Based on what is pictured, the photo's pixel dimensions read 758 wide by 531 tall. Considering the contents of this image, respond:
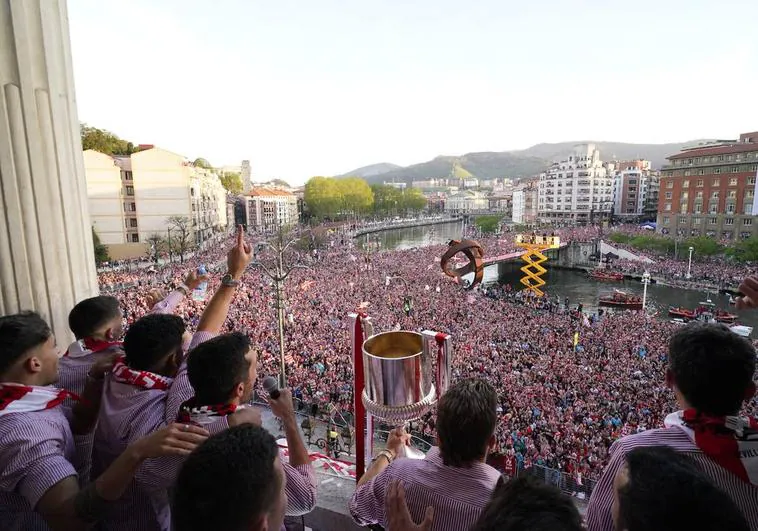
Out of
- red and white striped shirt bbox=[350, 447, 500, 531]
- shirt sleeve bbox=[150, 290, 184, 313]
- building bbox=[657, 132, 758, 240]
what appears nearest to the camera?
red and white striped shirt bbox=[350, 447, 500, 531]

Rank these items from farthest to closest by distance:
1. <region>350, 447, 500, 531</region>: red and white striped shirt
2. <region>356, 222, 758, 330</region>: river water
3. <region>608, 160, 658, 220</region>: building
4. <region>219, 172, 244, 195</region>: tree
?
<region>608, 160, 658, 220</region>: building
<region>219, 172, 244, 195</region>: tree
<region>356, 222, 758, 330</region>: river water
<region>350, 447, 500, 531</region>: red and white striped shirt

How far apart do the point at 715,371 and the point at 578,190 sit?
197ft

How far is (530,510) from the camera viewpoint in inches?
30.0

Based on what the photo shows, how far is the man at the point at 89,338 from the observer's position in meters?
1.62

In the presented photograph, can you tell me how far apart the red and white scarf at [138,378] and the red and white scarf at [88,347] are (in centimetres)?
30

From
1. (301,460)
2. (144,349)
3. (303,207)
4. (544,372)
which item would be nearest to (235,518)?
(301,460)

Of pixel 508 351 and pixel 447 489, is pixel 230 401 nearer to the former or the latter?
pixel 447 489

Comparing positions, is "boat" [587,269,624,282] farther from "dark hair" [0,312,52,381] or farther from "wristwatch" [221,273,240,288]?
"dark hair" [0,312,52,381]

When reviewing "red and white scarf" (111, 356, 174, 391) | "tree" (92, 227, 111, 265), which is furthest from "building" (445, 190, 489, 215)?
"red and white scarf" (111, 356, 174, 391)

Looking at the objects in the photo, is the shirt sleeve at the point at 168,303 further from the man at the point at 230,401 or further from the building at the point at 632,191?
the building at the point at 632,191

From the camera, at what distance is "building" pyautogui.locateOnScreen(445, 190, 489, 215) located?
97.3 metres

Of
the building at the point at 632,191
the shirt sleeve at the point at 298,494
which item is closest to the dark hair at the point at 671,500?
the shirt sleeve at the point at 298,494

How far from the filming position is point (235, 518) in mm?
834

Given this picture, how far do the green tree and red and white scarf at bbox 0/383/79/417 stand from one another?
32673 mm
